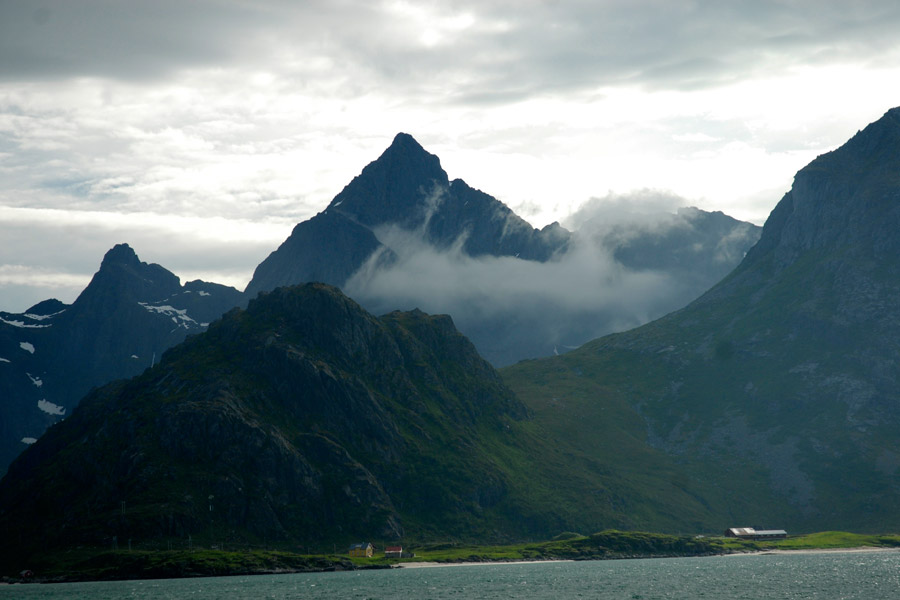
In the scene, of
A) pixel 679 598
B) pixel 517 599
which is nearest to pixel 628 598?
pixel 679 598

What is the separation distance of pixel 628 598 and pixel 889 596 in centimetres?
4853

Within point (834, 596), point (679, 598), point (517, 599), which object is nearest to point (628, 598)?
point (679, 598)

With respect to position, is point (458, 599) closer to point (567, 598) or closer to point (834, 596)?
point (567, 598)

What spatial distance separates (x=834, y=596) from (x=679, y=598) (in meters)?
29.2

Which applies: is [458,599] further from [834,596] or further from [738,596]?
[834,596]

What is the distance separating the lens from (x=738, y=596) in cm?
19512

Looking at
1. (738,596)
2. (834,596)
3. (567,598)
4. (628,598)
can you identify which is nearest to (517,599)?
(567,598)

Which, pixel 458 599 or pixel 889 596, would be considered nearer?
pixel 889 596

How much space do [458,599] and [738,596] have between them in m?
55.7

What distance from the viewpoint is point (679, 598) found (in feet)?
641

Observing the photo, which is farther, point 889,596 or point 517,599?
point 517,599

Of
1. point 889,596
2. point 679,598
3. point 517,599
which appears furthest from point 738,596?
point 517,599

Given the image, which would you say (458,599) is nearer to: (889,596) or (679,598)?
(679,598)

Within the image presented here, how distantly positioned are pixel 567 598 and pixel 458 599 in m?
22.1
